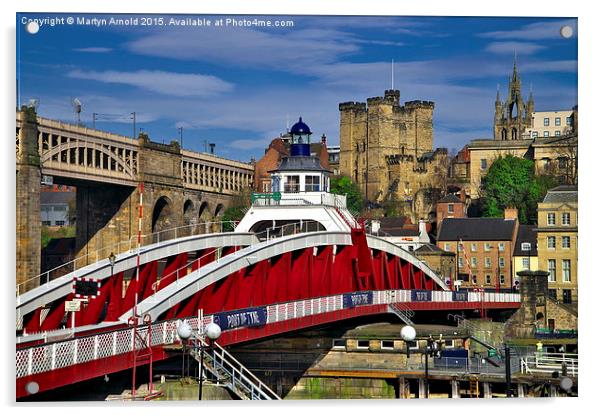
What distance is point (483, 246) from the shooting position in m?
48.0

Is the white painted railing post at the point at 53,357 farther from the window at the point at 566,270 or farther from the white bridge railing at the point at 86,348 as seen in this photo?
the window at the point at 566,270

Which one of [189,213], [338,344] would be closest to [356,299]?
[338,344]

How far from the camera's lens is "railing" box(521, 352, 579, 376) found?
23438 millimetres

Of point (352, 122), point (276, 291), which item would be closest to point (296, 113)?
point (276, 291)

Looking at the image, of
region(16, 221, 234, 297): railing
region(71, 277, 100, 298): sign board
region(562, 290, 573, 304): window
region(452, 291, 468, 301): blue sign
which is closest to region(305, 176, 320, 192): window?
region(16, 221, 234, 297): railing

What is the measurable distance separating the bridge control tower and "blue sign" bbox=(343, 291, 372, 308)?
5.36 feet

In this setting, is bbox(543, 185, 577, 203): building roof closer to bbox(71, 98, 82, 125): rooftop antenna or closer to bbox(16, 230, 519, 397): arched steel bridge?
bbox(16, 230, 519, 397): arched steel bridge

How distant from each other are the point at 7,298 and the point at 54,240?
1216 centimetres

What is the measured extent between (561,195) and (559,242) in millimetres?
1356

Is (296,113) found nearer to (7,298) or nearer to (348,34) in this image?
(348,34)

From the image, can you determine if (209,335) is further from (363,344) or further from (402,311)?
(402,311)

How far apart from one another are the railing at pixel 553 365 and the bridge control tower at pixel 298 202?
5.12 m

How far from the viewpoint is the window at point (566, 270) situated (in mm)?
31759

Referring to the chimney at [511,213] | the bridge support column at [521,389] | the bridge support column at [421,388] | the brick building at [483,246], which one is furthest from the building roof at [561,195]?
the chimney at [511,213]
